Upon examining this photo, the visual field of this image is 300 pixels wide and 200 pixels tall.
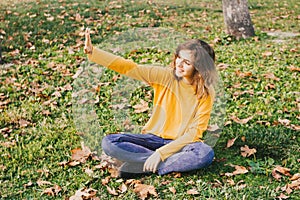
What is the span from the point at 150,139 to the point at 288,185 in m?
1.14

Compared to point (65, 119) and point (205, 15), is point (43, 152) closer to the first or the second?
point (65, 119)

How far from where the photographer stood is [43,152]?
14.0 feet

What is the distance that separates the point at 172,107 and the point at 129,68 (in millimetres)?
483

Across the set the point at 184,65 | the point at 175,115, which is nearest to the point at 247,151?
the point at 175,115

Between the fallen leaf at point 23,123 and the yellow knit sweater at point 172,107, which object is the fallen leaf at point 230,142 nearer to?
the yellow knit sweater at point 172,107

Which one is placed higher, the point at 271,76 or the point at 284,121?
the point at 271,76

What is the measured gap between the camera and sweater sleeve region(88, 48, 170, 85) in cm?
358

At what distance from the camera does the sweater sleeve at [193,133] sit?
12.2 ft

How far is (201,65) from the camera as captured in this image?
3732 millimetres

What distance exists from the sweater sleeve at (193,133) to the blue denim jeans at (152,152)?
0.13ft

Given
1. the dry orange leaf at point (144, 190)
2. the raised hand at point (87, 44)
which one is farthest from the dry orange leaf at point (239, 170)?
the raised hand at point (87, 44)

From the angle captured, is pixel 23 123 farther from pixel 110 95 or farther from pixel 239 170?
pixel 239 170

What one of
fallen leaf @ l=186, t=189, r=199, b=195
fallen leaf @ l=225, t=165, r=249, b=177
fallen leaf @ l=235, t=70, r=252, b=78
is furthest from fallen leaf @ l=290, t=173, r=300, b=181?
fallen leaf @ l=235, t=70, r=252, b=78

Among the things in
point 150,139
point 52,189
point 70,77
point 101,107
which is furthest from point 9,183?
point 70,77
